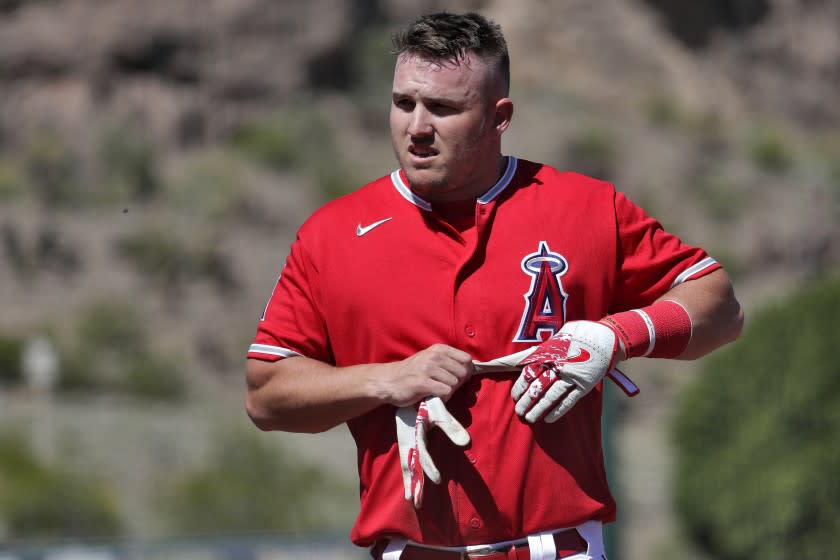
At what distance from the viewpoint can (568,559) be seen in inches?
107

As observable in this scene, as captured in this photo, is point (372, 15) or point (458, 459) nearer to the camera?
point (458, 459)

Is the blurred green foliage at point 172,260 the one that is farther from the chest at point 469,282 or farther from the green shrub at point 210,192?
the chest at point 469,282

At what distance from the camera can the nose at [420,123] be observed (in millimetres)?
2678

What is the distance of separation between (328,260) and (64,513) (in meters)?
15.1

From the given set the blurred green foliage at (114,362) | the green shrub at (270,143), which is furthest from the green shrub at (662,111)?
the blurred green foliage at (114,362)

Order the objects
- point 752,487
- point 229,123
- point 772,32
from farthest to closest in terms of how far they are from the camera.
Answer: point 772,32 < point 229,123 < point 752,487

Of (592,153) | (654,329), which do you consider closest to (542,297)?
(654,329)

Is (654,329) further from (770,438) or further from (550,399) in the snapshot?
(770,438)

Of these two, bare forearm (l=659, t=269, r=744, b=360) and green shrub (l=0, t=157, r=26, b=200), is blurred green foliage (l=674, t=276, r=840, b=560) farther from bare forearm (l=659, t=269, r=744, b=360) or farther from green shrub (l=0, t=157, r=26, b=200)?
green shrub (l=0, t=157, r=26, b=200)

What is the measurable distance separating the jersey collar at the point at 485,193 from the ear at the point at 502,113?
115 millimetres

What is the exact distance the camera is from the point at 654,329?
2.70 meters

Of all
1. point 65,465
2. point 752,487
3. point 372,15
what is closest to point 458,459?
point 752,487

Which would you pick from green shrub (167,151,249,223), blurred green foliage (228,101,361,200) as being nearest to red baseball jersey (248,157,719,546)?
green shrub (167,151,249,223)

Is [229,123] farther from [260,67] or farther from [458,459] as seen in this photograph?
[458,459]
